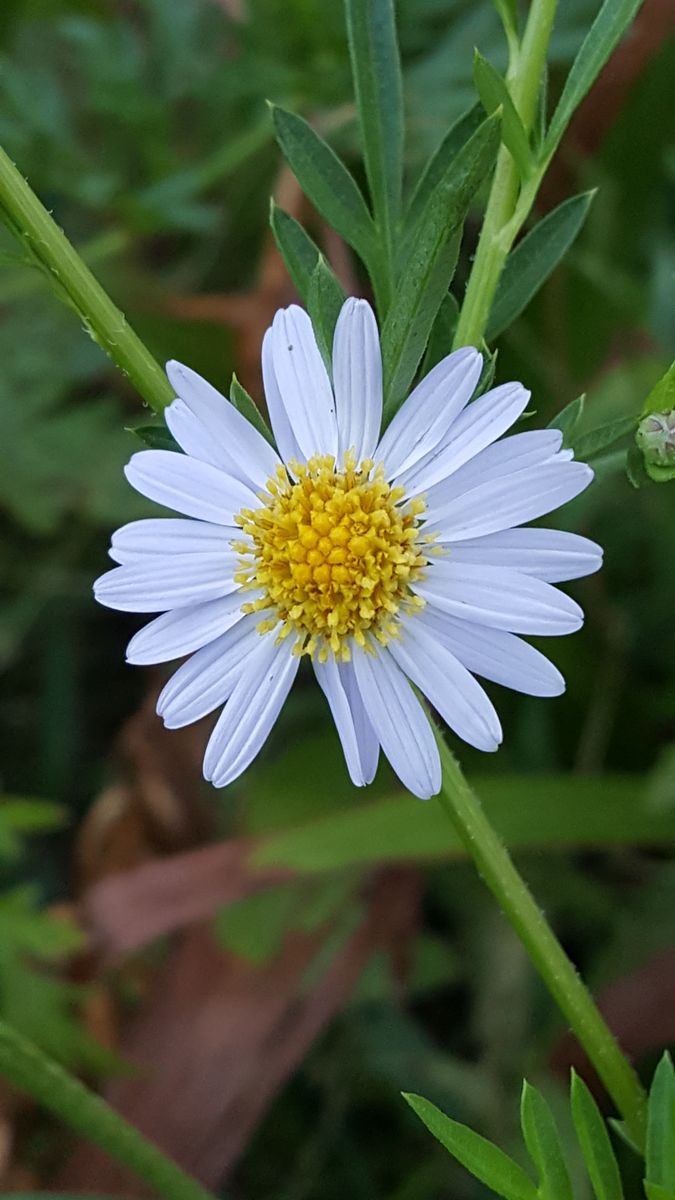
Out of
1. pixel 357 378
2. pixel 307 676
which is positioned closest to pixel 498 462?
pixel 357 378

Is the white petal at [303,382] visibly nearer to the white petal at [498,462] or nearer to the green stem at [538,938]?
→ the white petal at [498,462]

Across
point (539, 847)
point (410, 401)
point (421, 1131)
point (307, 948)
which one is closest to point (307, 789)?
point (307, 948)

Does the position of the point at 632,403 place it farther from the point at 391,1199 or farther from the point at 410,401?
the point at 391,1199

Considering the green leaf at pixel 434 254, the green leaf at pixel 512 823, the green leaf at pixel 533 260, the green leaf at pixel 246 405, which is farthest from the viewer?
the green leaf at pixel 512 823

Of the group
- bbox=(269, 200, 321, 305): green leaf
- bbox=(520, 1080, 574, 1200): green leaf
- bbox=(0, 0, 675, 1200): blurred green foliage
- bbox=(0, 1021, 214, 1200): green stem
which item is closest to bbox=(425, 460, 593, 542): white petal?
bbox=(269, 200, 321, 305): green leaf

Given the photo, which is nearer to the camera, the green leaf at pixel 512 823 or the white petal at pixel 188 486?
the white petal at pixel 188 486

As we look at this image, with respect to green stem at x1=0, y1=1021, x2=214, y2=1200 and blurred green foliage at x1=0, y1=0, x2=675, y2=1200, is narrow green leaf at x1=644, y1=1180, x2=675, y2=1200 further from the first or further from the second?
blurred green foliage at x1=0, y1=0, x2=675, y2=1200

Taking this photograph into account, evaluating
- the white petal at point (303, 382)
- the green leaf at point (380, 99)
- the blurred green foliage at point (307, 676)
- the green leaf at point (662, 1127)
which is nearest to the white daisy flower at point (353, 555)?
the white petal at point (303, 382)

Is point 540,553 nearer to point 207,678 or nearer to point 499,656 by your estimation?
point 499,656
